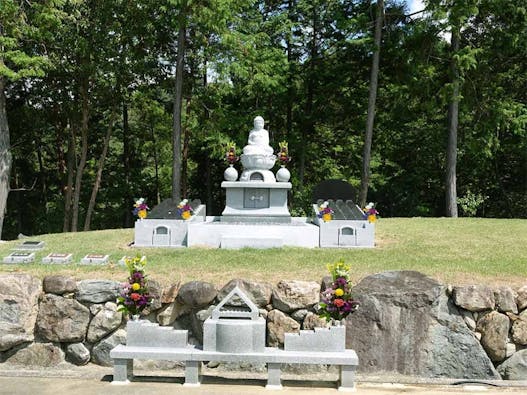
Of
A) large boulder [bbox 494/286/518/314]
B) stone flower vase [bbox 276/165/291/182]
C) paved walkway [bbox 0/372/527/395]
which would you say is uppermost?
stone flower vase [bbox 276/165/291/182]

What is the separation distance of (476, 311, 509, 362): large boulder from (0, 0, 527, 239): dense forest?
11.7 meters

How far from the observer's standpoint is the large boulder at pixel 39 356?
738 centimetres

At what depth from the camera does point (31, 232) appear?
26.5 meters

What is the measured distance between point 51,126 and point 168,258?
58.9 ft

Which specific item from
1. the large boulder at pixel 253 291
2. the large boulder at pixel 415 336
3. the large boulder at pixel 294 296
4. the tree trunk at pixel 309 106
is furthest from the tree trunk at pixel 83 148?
the large boulder at pixel 415 336

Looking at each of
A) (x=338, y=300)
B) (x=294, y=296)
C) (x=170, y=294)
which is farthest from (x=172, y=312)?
(x=338, y=300)

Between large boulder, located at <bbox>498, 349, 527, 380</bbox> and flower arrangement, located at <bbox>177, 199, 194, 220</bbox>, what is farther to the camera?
flower arrangement, located at <bbox>177, 199, 194, 220</bbox>

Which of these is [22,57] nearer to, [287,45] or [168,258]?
[168,258]

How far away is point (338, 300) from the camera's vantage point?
21.4 feet

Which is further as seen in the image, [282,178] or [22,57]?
[22,57]

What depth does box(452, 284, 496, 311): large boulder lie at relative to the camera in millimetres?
7223

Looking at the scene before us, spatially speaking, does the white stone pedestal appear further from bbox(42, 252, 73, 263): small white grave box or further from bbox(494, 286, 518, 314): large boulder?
bbox(494, 286, 518, 314): large boulder

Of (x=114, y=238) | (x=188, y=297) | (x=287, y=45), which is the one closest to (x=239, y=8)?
(x=287, y=45)

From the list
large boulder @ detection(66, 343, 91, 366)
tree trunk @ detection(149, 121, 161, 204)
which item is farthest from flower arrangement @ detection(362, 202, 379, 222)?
tree trunk @ detection(149, 121, 161, 204)
